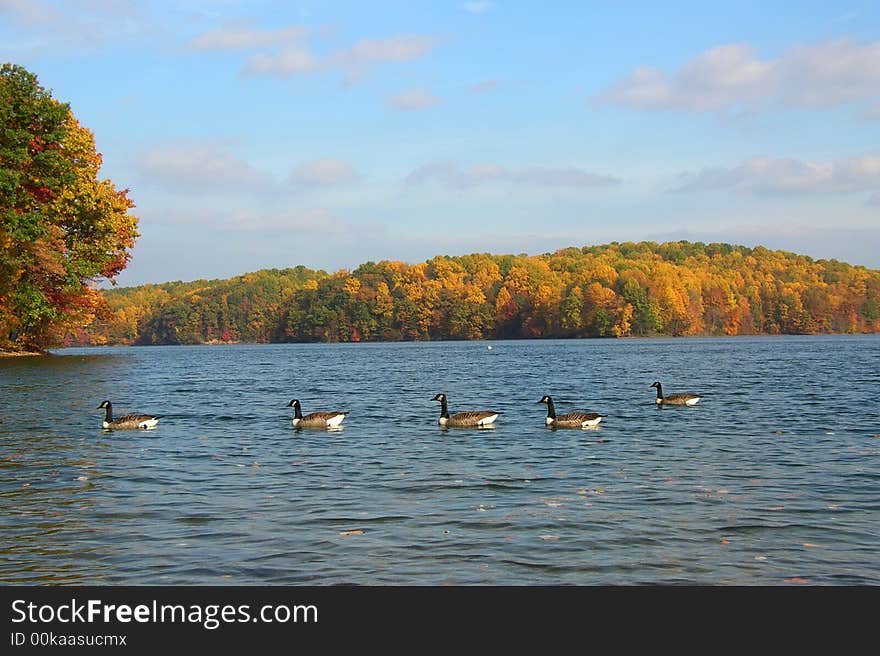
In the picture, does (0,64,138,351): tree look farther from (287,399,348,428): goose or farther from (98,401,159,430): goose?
(287,399,348,428): goose

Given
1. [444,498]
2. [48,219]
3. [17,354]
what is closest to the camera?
[444,498]

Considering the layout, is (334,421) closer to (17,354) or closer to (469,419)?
(469,419)

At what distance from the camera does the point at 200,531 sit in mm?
14602

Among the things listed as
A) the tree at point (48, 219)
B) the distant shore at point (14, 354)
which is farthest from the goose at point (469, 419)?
the distant shore at point (14, 354)

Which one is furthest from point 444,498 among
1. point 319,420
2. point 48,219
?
point 48,219

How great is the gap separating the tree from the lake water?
96.8 feet

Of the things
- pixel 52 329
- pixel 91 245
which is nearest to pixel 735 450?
pixel 91 245

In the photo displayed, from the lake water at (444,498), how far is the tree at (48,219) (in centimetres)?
2951

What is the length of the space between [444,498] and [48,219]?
190ft

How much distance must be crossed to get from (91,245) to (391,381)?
91.7 ft

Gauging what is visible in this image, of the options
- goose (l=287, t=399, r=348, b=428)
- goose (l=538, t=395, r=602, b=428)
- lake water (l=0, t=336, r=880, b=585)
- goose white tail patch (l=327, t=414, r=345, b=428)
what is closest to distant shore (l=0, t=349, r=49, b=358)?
lake water (l=0, t=336, r=880, b=585)

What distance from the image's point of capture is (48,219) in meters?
66.3

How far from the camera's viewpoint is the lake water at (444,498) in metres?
12.3
